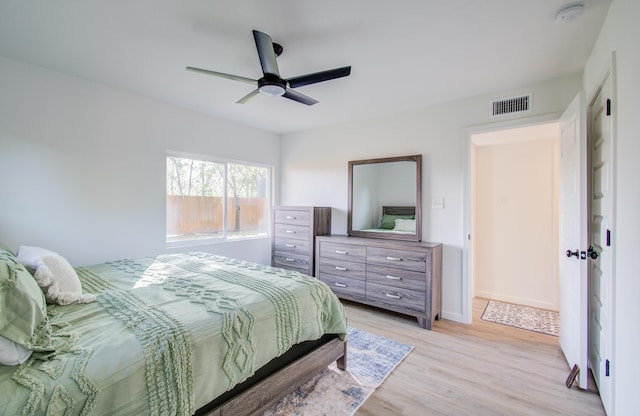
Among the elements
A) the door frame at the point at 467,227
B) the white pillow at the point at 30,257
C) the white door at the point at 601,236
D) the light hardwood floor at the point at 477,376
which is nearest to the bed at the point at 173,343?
the white pillow at the point at 30,257

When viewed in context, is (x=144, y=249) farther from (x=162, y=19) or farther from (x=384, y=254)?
(x=384, y=254)

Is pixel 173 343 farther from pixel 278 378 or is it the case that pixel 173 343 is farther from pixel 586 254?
pixel 586 254

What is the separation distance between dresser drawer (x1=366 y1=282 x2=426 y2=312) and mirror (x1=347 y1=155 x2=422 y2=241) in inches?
26.8

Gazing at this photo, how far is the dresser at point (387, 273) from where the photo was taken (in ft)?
9.75

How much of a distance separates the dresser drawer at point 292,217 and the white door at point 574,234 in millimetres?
2727

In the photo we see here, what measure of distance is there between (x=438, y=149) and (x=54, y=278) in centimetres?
354

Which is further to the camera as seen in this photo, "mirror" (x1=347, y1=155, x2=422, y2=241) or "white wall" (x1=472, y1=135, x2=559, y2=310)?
"white wall" (x1=472, y1=135, x2=559, y2=310)

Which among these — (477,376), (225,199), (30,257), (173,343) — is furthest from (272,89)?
(477,376)

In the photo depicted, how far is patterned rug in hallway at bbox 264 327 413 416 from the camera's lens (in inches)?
69.7

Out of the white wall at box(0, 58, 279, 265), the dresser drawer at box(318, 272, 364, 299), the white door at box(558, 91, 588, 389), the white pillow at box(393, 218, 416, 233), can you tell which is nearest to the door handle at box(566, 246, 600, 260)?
the white door at box(558, 91, 588, 389)

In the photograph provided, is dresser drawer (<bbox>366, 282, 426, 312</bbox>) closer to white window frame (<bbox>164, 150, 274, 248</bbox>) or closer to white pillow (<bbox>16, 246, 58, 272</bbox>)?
white window frame (<bbox>164, 150, 274, 248</bbox>)

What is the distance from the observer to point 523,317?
328cm

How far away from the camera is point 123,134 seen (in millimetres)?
3043

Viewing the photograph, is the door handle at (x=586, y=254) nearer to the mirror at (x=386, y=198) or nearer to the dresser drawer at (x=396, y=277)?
the dresser drawer at (x=396, y=277)
